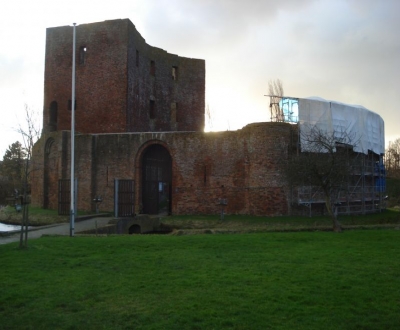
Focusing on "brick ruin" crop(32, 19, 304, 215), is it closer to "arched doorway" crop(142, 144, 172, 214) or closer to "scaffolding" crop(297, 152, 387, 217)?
"arched doorway" crop(142, 144, 172, 214)

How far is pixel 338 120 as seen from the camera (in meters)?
23.0

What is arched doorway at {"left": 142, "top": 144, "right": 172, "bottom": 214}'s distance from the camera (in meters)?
24.6

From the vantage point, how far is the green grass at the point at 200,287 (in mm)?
5355

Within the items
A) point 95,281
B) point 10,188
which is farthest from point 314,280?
point 10,188

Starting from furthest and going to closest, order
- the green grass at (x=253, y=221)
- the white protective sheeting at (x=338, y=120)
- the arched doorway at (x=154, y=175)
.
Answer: the arched doorway at (x=154, y=175), the white protective sheeting at (x=338, y=120), the green grass at (x=253, y=221)

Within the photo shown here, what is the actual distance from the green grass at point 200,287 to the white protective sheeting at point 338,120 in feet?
40.3

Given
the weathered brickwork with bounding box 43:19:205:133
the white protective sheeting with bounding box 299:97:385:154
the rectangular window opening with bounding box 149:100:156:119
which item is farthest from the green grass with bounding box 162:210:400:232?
the rectangular window opening with bounding box 149:100:156:119

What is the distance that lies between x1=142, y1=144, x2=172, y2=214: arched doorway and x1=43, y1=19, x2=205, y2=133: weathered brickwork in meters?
4.45

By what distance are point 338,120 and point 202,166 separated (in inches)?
292

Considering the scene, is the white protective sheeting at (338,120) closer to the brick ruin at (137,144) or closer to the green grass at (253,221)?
the brick ruin at (137,144)

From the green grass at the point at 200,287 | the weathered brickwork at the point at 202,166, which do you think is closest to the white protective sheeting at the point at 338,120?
the weathered brickwork at the point at 202,166

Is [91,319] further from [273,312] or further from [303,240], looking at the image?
[303,240]

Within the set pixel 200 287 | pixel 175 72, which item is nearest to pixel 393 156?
pixel 175 72

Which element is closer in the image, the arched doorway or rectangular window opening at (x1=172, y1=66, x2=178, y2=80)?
the arched doorway
